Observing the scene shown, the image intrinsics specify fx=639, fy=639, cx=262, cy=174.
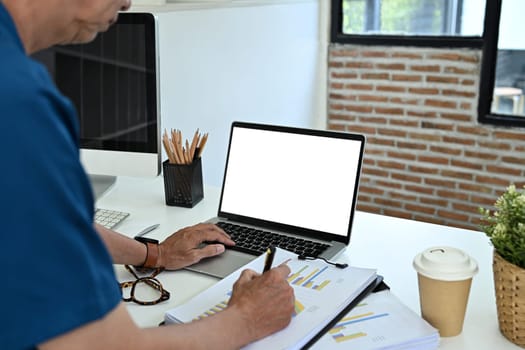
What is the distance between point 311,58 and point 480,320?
252 centimetres

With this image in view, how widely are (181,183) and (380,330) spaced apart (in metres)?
0.86

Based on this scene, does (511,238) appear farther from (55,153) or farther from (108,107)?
(108,107)

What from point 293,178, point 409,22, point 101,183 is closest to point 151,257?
point 293,178

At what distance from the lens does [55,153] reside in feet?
2.04

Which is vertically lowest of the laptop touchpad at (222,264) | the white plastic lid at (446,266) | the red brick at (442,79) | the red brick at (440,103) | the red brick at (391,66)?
the laptop touchpad at (222,264)

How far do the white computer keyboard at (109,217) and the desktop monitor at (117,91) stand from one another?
0.12 metres

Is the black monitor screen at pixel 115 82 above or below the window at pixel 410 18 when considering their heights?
below

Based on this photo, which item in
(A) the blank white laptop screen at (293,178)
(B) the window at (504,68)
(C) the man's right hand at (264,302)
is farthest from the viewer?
(B) the window at (504,68)

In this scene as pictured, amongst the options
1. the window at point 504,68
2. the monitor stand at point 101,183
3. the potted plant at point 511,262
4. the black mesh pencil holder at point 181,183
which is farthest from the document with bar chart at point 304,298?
the window at point 504,68

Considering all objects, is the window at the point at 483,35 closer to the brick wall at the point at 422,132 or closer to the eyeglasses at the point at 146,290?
the brick wall at the point at 422,132

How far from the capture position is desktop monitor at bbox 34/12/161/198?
1.69m

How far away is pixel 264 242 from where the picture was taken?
1435mm

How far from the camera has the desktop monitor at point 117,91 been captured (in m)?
1.69

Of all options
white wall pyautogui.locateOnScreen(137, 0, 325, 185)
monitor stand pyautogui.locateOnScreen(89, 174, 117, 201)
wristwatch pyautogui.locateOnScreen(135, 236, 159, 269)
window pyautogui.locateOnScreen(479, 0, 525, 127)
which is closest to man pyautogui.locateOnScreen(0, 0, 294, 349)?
wristwatch pyautogui.locateOnScreen(135, 236, 159, 269)
